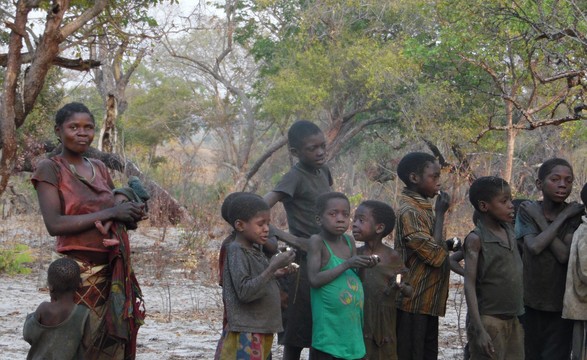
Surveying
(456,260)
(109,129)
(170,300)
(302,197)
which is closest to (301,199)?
(302,197)

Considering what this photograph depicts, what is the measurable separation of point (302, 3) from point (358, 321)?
62.0 feet

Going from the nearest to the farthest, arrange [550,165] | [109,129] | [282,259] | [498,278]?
1. [282,259]
2. [498,278]
3. [550,165]
4. [109,129]

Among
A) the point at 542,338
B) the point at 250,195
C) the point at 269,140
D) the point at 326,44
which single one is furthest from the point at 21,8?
the point at 269,140

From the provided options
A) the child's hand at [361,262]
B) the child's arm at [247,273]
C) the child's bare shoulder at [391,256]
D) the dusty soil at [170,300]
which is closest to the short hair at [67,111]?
the child's arm at [247,273]

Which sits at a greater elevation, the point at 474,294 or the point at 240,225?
the point at 240,225

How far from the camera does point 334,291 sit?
13.6 feet

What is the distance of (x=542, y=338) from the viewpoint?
A: 15.4 feet

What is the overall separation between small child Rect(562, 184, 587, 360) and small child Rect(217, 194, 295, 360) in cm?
160

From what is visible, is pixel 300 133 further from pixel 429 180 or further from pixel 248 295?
pixel 248 295

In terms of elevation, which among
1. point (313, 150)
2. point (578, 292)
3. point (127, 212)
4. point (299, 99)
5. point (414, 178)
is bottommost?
point (578, 292)

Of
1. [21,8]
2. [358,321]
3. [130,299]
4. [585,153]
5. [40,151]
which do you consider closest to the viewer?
[130,299]

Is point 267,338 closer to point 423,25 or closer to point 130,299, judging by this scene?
point 130,299

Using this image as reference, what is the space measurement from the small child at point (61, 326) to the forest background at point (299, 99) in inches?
53.3

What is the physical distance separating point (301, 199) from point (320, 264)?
620 mm
